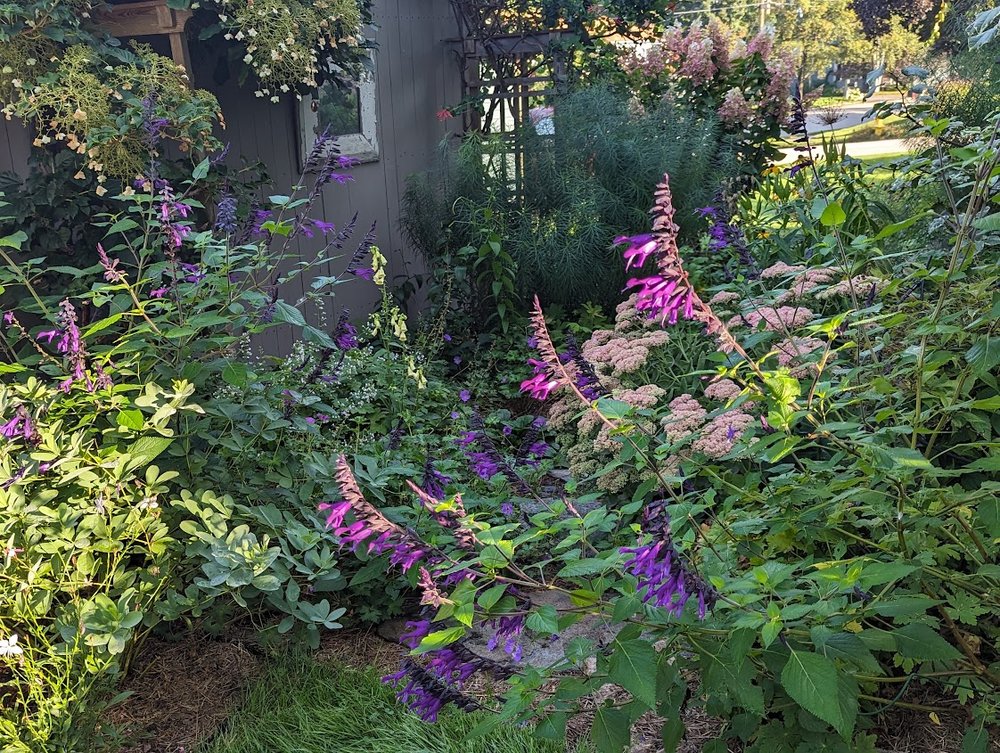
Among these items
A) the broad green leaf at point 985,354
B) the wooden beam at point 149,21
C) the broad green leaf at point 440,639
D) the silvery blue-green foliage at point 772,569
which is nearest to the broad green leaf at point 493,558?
the silvery blue-green foliage at point 772,569

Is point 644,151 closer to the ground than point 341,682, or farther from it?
farther from it

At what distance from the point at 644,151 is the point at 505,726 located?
12.1 feet

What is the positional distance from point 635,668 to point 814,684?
287 millimetres

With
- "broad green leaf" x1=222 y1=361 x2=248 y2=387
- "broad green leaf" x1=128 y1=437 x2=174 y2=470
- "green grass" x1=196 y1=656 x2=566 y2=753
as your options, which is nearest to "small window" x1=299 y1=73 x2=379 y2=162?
"broad green leaf" x1=222 y1=361 x2=248 y2=387

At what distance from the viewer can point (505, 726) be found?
2.27 meters

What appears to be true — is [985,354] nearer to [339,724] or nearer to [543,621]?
[543,621]

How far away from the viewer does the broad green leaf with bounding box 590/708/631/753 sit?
1.55 meters

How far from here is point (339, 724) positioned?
236 centimetres

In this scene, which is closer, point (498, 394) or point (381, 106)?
point (498, 394)

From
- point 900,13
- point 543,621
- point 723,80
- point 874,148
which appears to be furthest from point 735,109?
point 874,148

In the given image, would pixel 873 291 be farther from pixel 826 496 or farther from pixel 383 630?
pixel 383 630

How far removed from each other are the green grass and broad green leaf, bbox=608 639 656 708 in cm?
83

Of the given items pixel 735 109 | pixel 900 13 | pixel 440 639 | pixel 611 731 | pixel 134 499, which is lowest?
pixel 611 731

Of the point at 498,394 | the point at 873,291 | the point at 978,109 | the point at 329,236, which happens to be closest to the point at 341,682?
the point at 873,291
